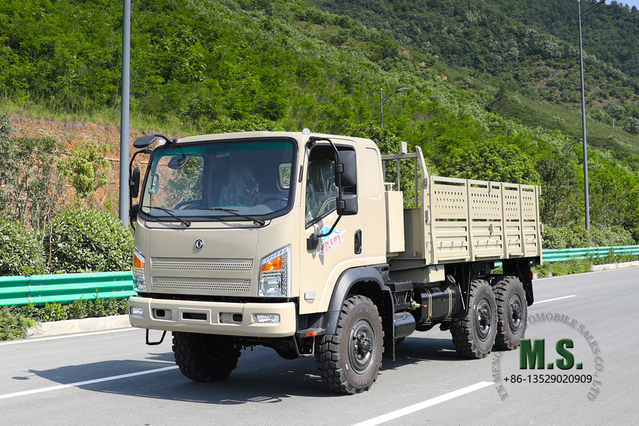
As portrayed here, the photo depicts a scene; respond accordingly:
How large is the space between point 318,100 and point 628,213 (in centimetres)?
2389

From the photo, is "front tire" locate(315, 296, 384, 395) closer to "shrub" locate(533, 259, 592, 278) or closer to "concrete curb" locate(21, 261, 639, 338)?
"concrete curb" locate(21, 261, 639, 338)

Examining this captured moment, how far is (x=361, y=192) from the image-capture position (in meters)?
6.95

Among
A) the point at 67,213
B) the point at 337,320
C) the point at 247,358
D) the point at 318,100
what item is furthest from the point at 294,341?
the point at 318,100

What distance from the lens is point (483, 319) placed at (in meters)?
8.99

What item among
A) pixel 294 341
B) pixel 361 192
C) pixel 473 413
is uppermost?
pixel 361 192

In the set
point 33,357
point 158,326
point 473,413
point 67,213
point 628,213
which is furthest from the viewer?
point 628,213

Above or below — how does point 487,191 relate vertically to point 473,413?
above

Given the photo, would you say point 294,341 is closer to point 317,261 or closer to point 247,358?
point 317,261

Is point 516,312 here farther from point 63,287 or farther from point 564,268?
point 564,268

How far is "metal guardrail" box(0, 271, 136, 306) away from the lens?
34.4 feet

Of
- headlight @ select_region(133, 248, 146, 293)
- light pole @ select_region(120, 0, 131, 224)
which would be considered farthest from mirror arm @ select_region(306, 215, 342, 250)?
light pole @ select_region(120, 0, 131, 224)

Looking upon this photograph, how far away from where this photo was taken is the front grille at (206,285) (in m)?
6.05

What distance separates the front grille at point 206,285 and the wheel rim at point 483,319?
4.01 meters

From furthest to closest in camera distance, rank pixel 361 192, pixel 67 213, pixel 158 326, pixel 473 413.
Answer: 1. pixel 67 213
2. pixel 361 192
3. pixel 158 326
4. pixel 473 413
